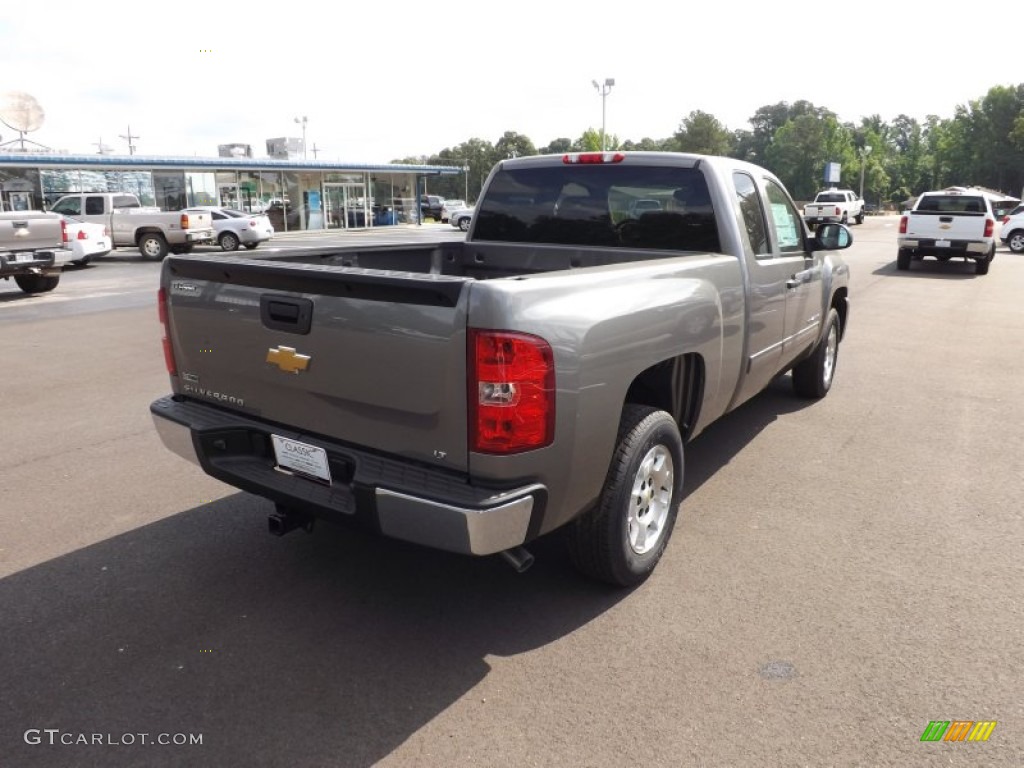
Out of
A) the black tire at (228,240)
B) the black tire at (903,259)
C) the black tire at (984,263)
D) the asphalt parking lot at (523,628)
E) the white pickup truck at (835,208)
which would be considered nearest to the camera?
the asphalt parking lot at (523,628)

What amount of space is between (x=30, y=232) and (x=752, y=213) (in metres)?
12.7

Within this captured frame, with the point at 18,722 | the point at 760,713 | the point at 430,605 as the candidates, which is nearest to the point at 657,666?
the point at 760,713

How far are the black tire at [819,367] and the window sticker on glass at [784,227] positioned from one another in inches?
45.4

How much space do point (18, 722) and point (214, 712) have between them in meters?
0.64

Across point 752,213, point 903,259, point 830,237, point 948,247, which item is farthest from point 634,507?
point 903,259

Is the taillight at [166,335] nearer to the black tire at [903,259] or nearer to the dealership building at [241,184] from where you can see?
the black tire at [903,259]

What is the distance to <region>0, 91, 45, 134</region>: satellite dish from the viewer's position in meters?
28.6

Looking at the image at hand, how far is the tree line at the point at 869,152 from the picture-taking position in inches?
3541

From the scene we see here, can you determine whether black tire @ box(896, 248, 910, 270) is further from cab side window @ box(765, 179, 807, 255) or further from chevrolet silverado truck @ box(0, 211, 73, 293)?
chevrolet silverado truck @ box(0, 211, 73, 293)

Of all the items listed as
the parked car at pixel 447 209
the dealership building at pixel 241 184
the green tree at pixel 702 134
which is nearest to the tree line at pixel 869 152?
the green tree at pixel 702 134

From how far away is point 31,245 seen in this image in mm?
13055

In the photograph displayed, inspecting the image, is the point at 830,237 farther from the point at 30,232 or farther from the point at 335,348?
the point at 30,232

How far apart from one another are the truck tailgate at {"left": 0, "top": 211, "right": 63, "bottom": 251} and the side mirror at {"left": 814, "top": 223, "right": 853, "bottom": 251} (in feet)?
41.7

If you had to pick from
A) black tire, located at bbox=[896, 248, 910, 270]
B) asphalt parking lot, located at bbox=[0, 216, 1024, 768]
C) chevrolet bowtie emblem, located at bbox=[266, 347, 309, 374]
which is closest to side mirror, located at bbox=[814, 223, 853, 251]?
asphalt parking lot, located at bbox=[0, 216, 1024, 768]
